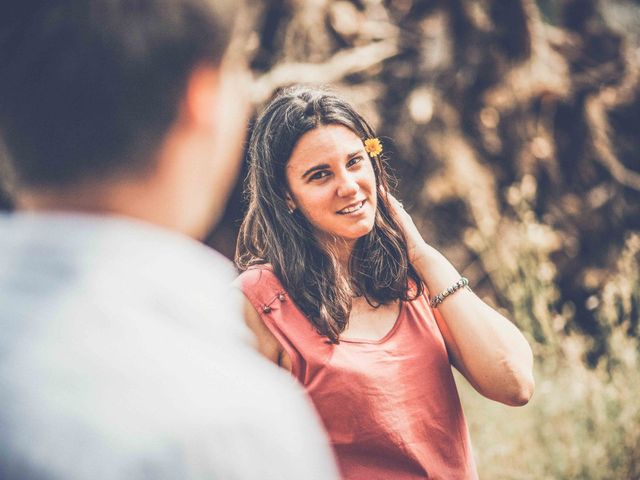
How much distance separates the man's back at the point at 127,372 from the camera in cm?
66

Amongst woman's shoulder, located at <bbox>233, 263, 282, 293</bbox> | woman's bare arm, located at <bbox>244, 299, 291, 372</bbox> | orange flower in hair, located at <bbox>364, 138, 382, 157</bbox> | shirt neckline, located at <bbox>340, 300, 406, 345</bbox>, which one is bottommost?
shirt neckline, located at <bbox>340, 300, 406, 345</bbox>

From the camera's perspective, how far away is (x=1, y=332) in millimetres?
705

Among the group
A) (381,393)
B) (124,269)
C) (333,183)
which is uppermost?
(333,183)

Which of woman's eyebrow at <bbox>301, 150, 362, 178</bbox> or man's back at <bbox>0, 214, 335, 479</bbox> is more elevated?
woman's eyebrow at <bbox>301, 150, 362, 178</bbox>

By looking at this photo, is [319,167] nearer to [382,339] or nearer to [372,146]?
[372,146]

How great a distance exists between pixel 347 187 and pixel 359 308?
0.35 metres

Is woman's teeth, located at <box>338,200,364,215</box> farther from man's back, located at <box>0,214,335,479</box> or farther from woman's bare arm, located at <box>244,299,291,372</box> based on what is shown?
A: man's back, located at <box>0,214,335,479</box>

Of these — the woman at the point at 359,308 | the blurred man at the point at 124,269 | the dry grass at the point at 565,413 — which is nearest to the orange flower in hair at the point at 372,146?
the woman at the point at 359,308

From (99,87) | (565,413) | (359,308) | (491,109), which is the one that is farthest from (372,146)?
(491,109)

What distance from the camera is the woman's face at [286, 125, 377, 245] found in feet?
6.23

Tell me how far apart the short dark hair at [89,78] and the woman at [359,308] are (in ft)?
3.34

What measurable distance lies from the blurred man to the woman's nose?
1.04m

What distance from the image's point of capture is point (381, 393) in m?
1.67


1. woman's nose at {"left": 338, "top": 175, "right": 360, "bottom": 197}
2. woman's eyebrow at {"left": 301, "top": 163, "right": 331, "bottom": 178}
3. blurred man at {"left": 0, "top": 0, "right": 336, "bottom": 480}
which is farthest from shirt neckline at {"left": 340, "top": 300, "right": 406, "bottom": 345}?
blurred man at {"left": 0, "top": 0, "right": 336, "bottom": 480}
